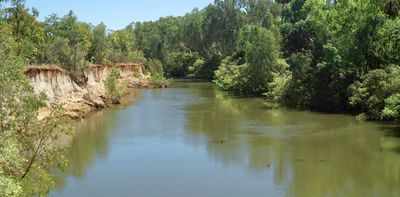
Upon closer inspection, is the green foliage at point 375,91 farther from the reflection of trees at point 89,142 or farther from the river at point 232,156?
the reflection of trees at point 89,142

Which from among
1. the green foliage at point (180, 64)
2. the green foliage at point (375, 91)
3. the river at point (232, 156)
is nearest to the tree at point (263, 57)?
the river at point (232, 156)

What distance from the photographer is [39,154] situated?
15.0 metres

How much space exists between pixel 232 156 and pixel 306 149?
3.90 m

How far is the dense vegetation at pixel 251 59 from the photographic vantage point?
14.3 m

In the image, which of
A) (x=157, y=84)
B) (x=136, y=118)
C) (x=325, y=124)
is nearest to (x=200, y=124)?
(x=136, y=118)

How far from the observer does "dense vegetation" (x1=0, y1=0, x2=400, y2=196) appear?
47.0ft

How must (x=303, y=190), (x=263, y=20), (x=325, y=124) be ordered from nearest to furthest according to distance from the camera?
1. (x=303, y=190)
2. (x=325, y=124)
3. (x=263, y=20)

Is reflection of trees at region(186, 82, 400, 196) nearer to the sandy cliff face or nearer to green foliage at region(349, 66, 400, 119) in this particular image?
green foliage at region(349, 66, 400, 119)

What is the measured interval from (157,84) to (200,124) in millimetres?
36151

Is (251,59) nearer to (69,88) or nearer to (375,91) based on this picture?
(69,88)

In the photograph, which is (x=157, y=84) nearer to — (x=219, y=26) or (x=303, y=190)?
(x=219, y=26)

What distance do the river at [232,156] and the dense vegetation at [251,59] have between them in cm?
288

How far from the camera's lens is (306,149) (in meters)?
26.3

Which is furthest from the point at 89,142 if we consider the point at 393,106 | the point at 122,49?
the point at 122,49
